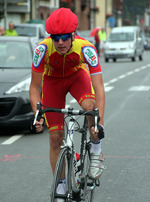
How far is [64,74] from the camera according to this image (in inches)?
208

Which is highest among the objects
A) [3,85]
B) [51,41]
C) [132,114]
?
[51,41]

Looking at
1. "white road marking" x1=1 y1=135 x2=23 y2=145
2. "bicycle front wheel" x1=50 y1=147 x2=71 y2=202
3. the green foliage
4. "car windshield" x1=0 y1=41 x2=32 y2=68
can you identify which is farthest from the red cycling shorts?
the green foliage

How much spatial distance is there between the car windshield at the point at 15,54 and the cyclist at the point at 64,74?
5157 millimetres

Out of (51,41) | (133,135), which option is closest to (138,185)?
(51,41)

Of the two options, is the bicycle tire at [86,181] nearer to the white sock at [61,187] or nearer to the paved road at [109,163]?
the white sock at [61,187]

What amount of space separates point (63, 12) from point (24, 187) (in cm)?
218

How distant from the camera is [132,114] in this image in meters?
12.0

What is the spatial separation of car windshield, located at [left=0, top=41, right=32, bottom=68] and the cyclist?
5.16m

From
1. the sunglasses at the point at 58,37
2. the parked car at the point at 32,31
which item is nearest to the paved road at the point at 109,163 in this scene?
the sunglasses at the point at 58,37

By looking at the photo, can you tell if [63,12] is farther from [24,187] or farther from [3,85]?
[3,85]

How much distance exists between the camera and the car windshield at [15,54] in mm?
10500

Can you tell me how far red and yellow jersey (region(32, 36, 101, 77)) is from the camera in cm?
498

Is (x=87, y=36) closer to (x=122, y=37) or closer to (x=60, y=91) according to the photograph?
(x=122, y=37)

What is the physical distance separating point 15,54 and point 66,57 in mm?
5715
